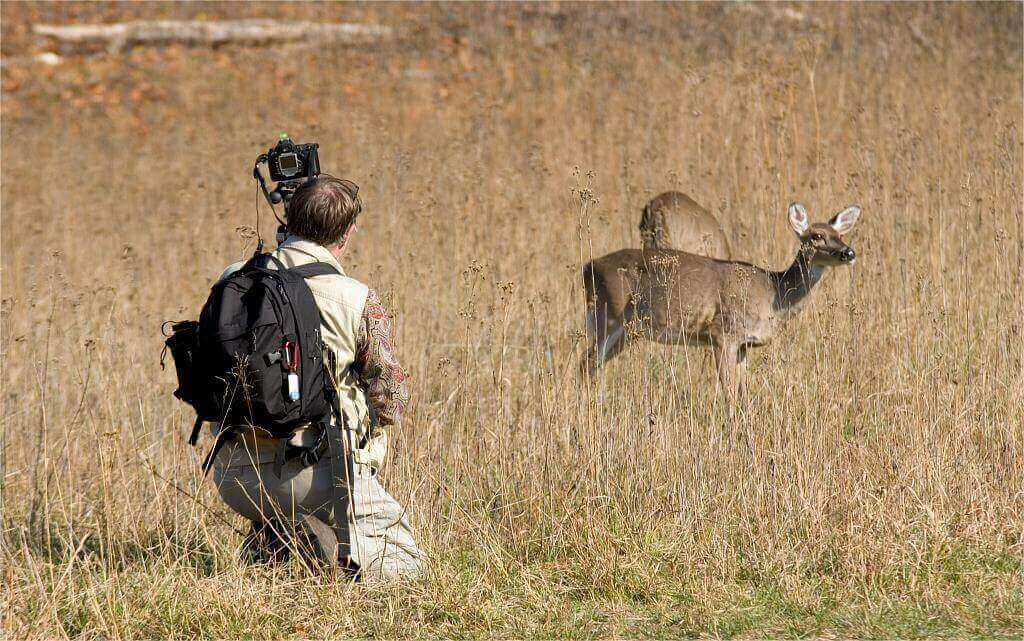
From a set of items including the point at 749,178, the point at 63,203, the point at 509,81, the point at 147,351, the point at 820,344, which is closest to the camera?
the point at 820,344

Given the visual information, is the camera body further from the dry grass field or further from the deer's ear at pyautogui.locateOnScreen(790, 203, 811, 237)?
the deer's ear at pyautogui.locateOnScreen(790, 203, 811, 237)

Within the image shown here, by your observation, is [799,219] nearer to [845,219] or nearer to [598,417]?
[845,219]

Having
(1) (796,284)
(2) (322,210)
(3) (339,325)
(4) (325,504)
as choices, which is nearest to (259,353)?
(3) (339,325)

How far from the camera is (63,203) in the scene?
12.2m

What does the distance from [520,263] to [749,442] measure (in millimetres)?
3512

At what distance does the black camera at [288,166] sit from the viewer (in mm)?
4105

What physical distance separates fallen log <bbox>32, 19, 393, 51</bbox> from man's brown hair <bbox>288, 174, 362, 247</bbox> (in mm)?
13887

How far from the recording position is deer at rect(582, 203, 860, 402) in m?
6.92

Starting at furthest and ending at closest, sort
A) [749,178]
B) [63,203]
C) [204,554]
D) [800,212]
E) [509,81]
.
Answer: [509,81] → [63,203] → [749,178] → [800,212] → [204,554]

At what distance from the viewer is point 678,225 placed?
7715 mm

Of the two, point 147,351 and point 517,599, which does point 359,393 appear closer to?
point 517,599

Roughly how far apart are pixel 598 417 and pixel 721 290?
2.67 meters

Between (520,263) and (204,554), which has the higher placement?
(520,263)

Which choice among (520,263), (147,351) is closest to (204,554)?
(147,351)
